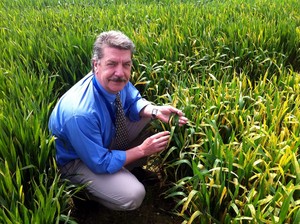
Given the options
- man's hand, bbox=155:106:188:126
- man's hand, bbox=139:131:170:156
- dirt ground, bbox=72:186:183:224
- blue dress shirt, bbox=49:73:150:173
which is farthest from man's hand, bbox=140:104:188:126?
dirt ground, bbox=72:186:183:224

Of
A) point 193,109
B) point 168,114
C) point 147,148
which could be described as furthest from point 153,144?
point 193,109

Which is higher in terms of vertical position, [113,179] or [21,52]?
[21,52]

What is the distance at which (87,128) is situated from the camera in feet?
5.47

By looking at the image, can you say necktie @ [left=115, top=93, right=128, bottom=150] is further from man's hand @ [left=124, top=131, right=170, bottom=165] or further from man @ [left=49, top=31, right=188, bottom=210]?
man's hand @ [left=124, top=131, right=170, bottom=165]

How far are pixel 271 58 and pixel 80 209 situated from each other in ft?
6.49

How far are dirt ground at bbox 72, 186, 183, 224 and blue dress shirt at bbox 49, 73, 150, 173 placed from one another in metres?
0.34

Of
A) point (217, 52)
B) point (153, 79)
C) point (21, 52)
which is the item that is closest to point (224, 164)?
point (153, 79)

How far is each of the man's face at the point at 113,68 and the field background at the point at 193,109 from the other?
383mm

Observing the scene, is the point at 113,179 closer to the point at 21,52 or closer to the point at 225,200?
the point at 225,200

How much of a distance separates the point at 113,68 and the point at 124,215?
2.89ft

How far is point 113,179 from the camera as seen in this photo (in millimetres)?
1783

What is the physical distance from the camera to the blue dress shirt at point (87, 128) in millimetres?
1666

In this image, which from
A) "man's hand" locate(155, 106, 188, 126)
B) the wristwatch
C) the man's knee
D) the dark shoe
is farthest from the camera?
the dark shoe

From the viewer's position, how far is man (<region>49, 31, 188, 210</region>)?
5.53 ft
